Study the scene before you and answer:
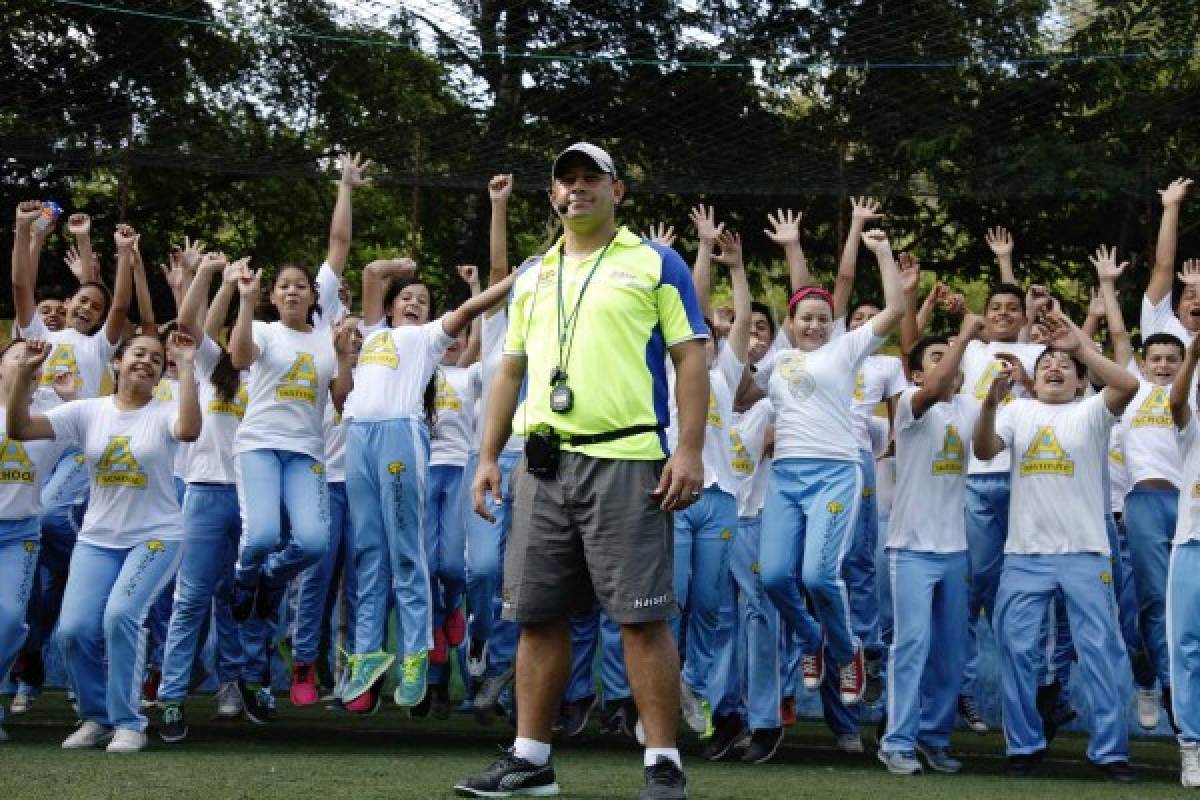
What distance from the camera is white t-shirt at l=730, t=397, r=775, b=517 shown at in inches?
372

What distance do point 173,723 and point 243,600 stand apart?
0.86 m

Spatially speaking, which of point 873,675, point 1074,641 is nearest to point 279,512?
point 873,675

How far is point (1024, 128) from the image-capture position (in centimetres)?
1520

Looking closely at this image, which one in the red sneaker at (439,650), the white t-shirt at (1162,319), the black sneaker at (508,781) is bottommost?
the red sneaker at (439,650)

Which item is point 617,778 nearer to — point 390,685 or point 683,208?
point 390,685

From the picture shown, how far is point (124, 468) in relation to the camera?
8148 mm

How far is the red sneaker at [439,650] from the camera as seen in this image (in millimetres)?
9580

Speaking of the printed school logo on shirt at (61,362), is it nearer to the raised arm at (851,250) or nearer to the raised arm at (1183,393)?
the raised arm at (851,250)

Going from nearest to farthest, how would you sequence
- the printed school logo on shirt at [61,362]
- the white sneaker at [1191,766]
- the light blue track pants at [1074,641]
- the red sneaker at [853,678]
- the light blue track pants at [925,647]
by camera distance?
the white sneaker at [1191,766] < the light blue track pants at [1074,641] < the light blue track pants at [925,647] < the red sneaker at [853,678] < the printed school logo on shirt at [61,362]

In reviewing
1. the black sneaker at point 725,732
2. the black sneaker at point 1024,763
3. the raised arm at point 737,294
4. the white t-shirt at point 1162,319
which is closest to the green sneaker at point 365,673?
the black sneaker at point 725,732

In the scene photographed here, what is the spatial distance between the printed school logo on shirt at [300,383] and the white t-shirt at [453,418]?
1.26 m

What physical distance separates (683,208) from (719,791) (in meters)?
10.1

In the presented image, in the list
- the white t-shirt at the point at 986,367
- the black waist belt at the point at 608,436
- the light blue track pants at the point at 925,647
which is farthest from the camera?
the white t-shirt at the point at 986,367

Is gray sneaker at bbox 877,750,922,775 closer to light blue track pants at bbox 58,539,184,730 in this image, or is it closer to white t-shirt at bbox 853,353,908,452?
white t-shirt at bbox 853,353,908,452
